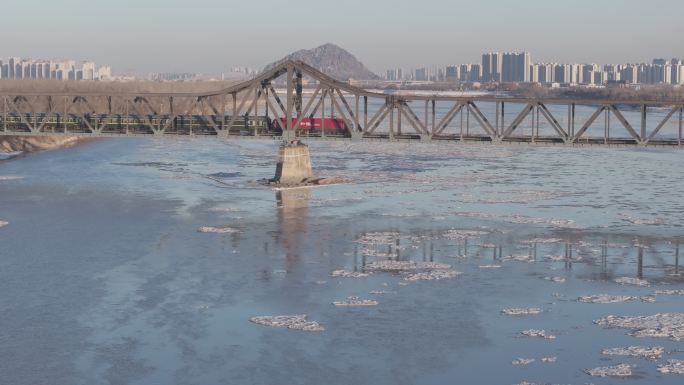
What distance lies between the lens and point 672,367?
30344 mm

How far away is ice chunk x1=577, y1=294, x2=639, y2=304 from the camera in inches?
1528

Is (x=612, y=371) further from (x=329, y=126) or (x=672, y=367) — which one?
(x=329, y=126)

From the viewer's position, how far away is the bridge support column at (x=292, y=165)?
3031 inches

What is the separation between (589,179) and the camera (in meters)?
79.7

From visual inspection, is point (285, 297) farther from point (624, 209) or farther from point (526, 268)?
point (624, 209)

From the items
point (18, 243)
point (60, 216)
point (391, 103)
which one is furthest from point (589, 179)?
point (18, 243)

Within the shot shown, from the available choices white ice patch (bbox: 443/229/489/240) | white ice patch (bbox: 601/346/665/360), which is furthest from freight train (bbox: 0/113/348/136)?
white ice patch (bbox: 601/346/665/360)

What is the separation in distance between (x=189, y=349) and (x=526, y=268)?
18383 mm

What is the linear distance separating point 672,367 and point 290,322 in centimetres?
1291

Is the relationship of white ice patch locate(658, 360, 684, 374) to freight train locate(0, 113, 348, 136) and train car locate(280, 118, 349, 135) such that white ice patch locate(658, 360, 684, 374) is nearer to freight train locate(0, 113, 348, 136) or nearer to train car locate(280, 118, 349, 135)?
freight train locate(0, 113, 348, 136)

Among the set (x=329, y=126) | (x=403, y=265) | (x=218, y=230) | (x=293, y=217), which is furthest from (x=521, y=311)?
(x=329, y=126)

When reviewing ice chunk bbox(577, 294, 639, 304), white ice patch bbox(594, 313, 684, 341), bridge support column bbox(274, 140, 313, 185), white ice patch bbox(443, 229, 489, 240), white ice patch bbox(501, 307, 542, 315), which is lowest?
white ice patch bbox(594, 313, 684, 341)

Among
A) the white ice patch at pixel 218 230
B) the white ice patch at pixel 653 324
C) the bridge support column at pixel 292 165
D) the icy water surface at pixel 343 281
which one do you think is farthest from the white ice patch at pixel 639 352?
the bridge support column at pixel 292 165

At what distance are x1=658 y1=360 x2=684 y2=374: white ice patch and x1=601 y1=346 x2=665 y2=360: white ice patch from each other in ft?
2.07
